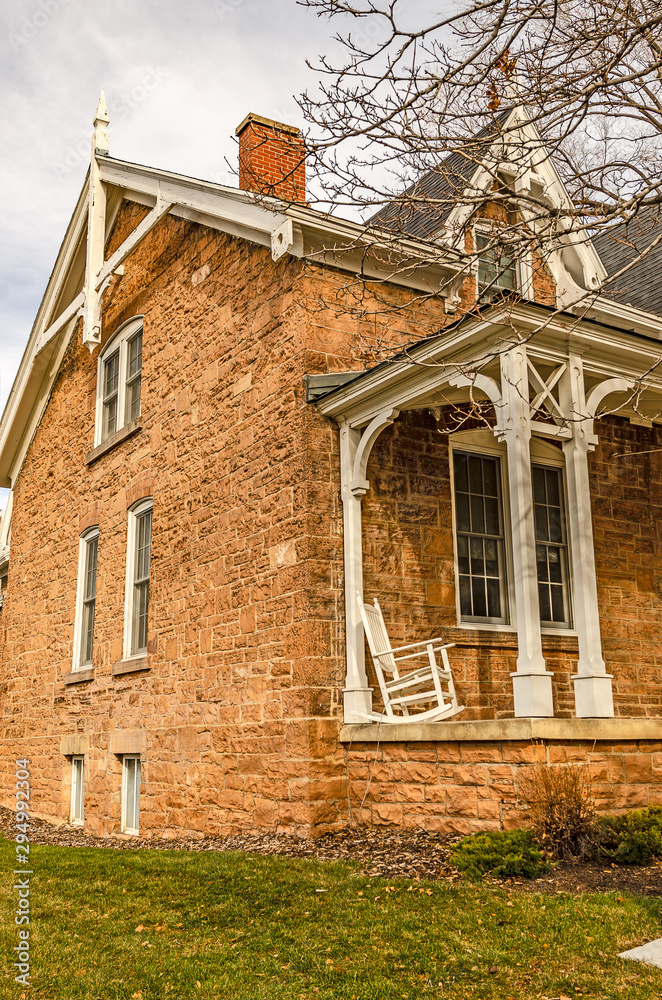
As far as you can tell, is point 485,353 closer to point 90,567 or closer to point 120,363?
point 120,363

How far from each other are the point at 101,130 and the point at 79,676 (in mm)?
8338

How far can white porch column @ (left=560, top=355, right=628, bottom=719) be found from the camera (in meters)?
7.22

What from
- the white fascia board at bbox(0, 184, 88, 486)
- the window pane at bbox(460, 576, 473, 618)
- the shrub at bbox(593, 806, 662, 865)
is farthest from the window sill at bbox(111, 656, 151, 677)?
the shrub at bbox(593, 806, 662, 865)

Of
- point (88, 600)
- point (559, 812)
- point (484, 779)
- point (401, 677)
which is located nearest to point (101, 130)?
point (88, 600)

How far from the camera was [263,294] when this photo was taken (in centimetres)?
1019

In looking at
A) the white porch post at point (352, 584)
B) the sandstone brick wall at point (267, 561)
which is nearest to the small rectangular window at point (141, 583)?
the sandstone brick wall at point (267, 561)

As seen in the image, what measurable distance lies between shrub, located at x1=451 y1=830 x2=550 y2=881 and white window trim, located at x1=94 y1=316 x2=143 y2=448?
29.5ft

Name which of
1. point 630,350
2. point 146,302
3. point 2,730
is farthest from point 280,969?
point 2,730

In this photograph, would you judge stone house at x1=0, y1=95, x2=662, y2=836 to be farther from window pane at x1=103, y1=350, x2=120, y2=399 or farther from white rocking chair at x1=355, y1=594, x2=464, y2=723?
white rocking chair at x1=355, y1=594, x2=464, y2=723

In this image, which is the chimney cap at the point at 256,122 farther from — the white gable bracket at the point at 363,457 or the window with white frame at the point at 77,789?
the window with white frame at the point at 77,789

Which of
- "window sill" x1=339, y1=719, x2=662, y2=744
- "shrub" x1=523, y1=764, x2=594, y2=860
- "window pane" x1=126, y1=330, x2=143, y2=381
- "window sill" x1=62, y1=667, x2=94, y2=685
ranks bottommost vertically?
"shrub" x1=523, y1=764, x2=594, y2=860

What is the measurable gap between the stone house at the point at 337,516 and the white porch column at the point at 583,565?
0.8 inches

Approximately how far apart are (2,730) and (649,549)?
1173cm

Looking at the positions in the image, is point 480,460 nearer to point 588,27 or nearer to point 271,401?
point 271,401
